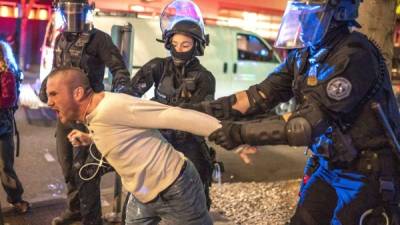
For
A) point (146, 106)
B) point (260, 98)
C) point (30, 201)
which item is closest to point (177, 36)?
point (260, 98)

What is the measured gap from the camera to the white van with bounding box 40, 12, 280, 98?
950 centimetres

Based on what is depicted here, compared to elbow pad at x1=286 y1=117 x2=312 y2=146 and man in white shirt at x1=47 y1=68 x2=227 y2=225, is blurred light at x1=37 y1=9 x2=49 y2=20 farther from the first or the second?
elbow pad at x1=286 y1=117 x2=312 y2=146

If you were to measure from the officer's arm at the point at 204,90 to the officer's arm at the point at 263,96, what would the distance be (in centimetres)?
60

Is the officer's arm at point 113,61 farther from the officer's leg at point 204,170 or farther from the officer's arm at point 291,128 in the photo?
the officer's arm at point 291,128

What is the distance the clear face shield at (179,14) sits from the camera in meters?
4.20

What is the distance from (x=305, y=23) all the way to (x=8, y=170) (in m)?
3.24

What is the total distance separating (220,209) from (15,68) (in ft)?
7.65

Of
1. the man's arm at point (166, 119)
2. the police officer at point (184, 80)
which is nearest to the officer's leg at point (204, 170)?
the police officer at point (184, 80)

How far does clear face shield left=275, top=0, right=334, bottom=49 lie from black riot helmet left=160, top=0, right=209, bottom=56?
1.17 metres

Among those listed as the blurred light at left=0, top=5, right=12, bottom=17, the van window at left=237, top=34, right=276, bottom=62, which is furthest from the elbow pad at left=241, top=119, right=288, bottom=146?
the blurred light at left=0, top=5, right=12, bottom=17

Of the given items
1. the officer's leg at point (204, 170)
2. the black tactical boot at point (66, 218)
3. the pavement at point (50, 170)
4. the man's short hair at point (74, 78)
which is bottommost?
the pavement at point (50, 170)

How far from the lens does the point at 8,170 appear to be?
479 centimetres

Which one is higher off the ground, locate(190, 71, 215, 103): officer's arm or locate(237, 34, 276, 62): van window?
locate(190, 71, 215, 103): officer's arm

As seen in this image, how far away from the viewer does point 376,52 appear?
266cm
